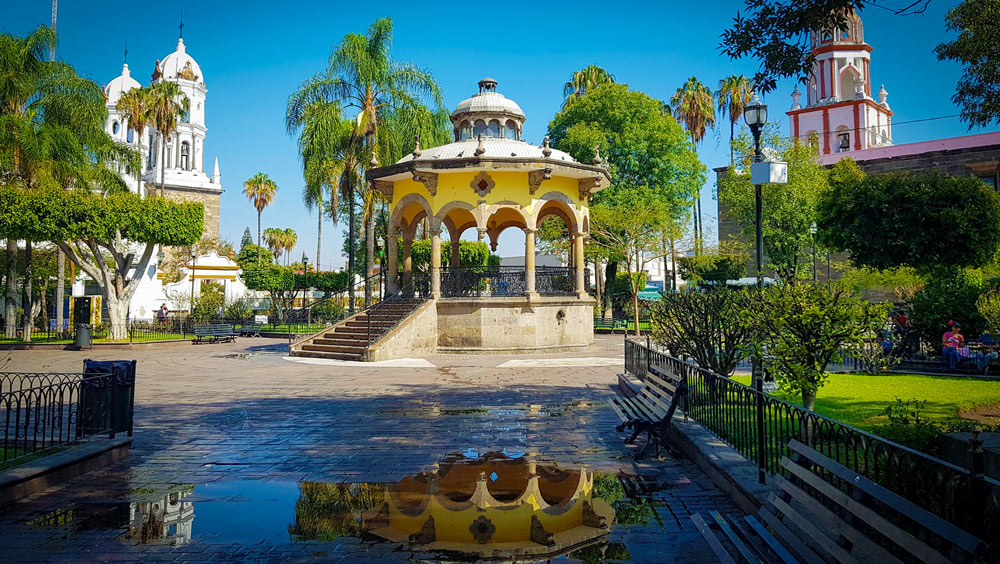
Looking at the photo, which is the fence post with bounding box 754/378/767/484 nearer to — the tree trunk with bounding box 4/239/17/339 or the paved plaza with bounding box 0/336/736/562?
the paved plaza with bounding box 0/336/736/562

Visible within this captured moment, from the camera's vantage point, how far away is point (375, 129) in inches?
1021

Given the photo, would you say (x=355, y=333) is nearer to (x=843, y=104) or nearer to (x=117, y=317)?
(x=117, y=317)

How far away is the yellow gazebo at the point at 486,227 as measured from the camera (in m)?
20.8

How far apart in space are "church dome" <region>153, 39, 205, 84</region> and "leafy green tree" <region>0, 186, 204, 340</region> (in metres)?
42.3

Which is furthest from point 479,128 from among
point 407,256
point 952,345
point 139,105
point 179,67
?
point 179,67

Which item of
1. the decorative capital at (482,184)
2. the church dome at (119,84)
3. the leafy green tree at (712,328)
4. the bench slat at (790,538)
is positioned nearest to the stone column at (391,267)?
the decorative capital at (482,184)

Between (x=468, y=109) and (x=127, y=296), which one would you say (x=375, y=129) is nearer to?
(x=468, y=109)

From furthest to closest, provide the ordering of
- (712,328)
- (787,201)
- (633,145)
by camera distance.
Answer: (633,145) → (787,201) → (712,328)

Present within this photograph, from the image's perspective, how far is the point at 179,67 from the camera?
2530 inches

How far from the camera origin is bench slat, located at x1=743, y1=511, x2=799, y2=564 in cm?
350

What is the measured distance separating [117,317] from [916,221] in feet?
98.4

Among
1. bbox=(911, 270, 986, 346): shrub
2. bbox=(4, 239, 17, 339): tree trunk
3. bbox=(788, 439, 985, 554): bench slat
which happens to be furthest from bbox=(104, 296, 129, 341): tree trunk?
bbox=(788, 439, 985, 554): bench slat

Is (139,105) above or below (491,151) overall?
Result: above

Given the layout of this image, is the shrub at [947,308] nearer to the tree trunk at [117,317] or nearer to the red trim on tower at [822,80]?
the tree trunk at [117,317]
